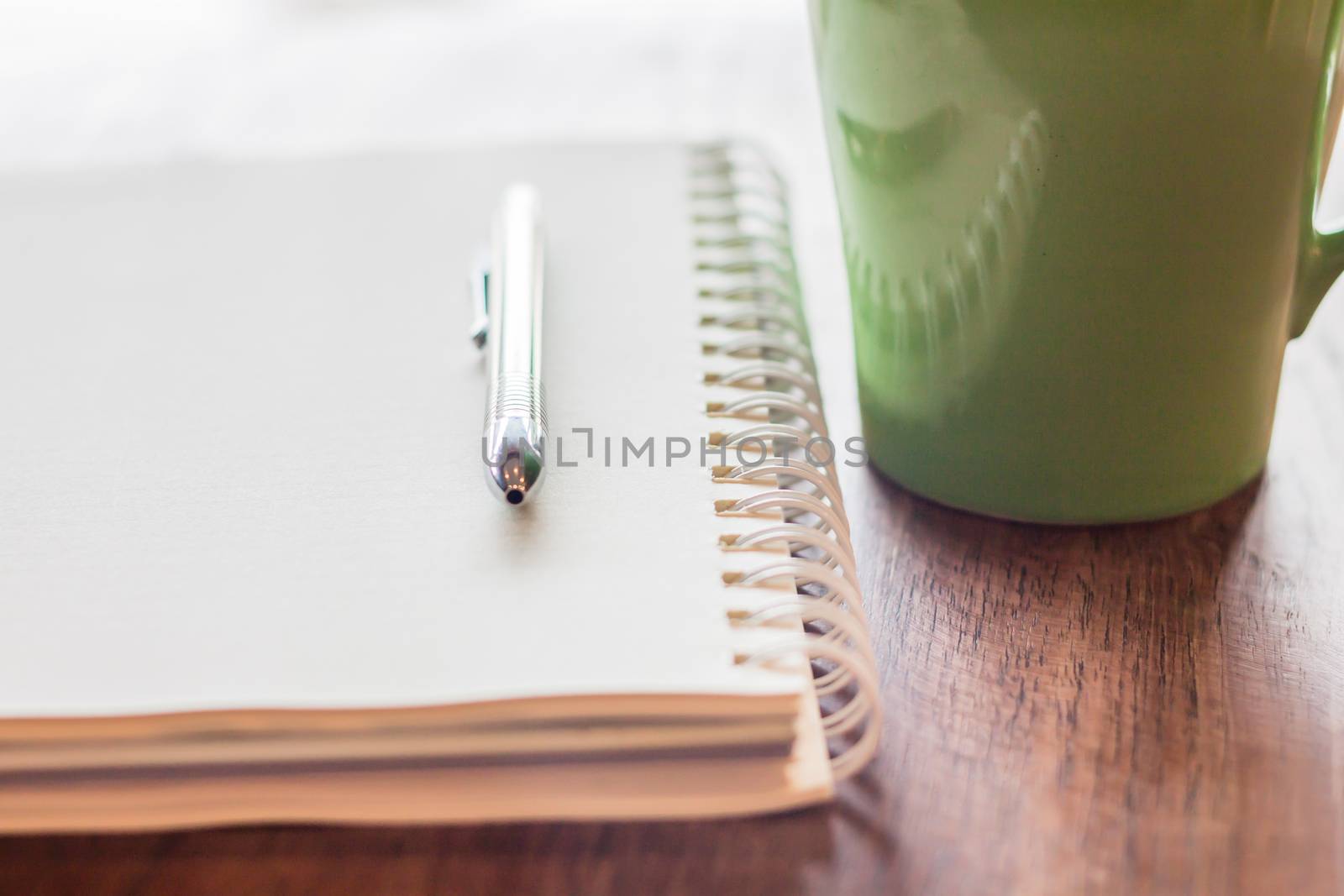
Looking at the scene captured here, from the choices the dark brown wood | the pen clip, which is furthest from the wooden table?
the pen clip

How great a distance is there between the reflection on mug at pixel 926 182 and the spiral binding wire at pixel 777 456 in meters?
0.04

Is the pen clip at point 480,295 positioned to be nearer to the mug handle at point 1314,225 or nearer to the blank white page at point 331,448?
the blank white page at point 331,448

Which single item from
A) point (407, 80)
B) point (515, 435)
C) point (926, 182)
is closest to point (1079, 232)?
point (926, 182)

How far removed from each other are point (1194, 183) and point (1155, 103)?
0.02 metres

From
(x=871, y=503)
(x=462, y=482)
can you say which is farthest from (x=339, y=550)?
(x=871, y=503)

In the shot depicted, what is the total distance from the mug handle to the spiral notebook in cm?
14

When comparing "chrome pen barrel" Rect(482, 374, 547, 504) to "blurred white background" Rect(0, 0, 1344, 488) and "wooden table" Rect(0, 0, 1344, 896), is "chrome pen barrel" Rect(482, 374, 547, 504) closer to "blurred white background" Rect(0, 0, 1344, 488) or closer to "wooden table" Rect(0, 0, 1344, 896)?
"wooden table" Rect(0, 0, 1344, 896)

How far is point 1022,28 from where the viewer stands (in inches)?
12.0

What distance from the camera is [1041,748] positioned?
303mm

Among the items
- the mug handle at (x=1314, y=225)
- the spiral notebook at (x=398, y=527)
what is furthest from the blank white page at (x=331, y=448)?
the mug handle at (x=1314, y=225)

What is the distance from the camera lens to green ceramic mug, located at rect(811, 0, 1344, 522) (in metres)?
0.31

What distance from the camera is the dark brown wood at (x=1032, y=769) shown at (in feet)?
0.89

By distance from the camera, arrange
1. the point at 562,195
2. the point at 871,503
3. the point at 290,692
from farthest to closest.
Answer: the point at 562,195, the point at 871,503, the point at 290,692

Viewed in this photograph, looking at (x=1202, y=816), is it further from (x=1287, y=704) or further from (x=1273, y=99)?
(x=1273, y=99)
